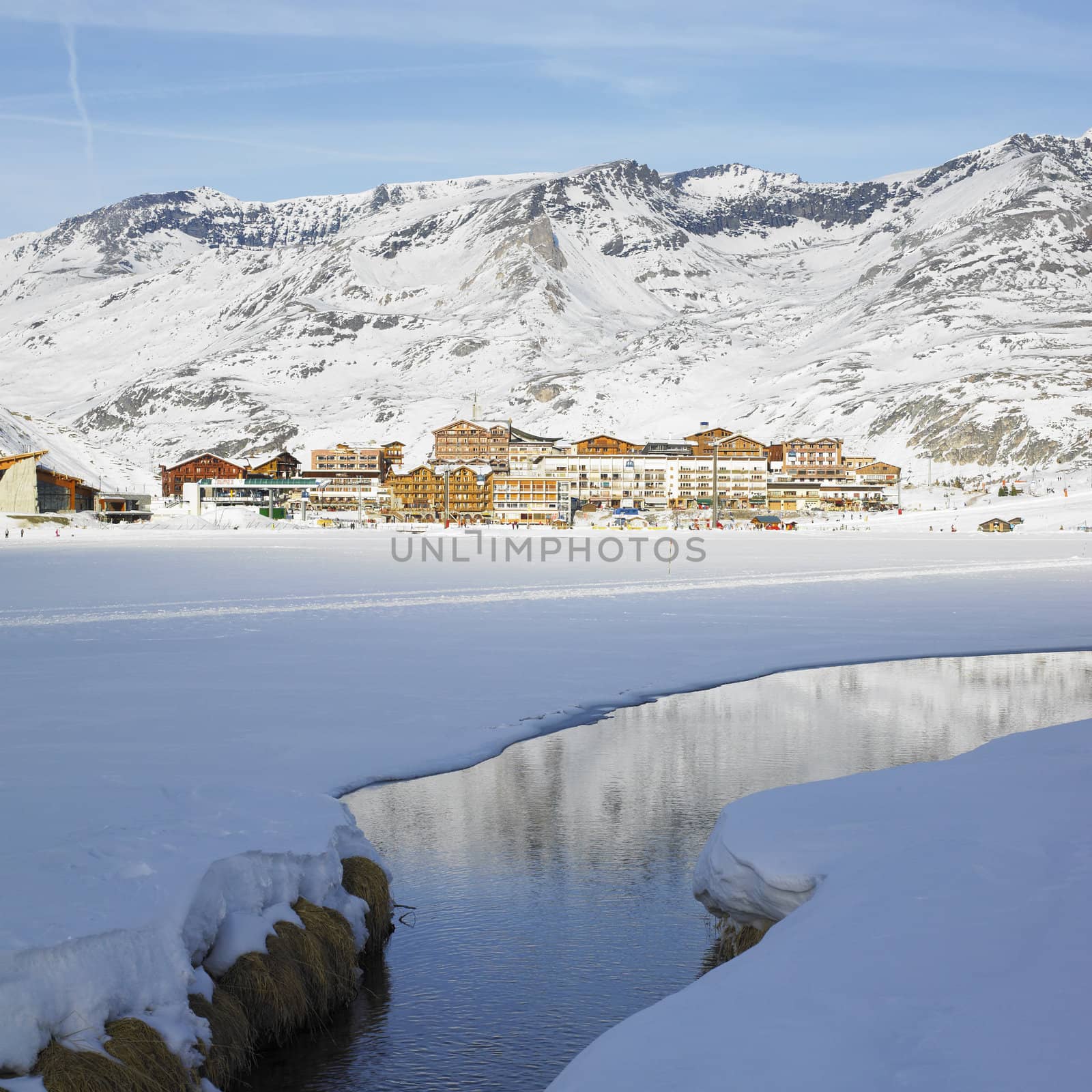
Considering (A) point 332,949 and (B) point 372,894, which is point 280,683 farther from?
(A) point 332,949

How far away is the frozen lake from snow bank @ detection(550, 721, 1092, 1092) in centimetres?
99

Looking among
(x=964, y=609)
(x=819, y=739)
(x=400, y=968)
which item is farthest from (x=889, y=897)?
(x=964, y=609)

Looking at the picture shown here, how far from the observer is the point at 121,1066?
712 centimetres

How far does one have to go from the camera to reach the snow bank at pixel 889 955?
650 cm

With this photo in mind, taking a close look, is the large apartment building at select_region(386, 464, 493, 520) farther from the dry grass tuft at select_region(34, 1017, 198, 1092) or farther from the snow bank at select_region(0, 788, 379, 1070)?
the dry grass tuft at select_region(34, 1017, 198, 1092)

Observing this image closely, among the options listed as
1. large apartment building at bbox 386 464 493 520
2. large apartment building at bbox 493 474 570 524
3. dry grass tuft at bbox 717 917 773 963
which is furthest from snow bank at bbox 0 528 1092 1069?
large apartment building at bbox 386 464 493 520

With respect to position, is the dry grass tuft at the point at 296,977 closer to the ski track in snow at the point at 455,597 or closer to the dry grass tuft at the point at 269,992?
the dry grass tuft at the point at 269,992

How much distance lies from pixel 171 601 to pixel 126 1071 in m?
29.3

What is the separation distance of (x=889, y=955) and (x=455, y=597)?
1244 inches

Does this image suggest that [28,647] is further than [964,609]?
No

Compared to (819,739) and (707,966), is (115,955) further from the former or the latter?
(819,739)

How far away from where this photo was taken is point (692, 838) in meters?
12.9

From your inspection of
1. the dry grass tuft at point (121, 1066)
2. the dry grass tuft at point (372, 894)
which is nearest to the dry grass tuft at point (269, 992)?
the dry grass tuft at point (121, 1066)

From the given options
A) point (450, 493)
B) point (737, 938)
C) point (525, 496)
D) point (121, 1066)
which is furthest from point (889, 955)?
point (450, 493)
